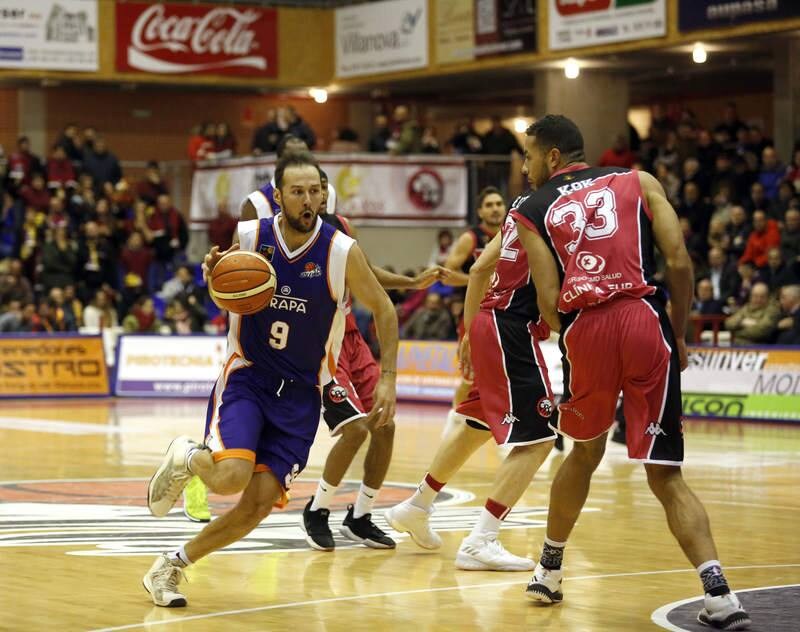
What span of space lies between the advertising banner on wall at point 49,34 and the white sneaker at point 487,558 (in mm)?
23863

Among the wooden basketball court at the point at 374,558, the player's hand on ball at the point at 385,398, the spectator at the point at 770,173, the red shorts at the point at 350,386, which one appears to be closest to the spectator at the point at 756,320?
the spectator at the point at 770,173

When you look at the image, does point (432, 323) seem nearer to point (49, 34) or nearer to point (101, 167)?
point (101, 167)

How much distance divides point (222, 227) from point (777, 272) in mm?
11124

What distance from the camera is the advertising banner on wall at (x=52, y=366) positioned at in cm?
2372

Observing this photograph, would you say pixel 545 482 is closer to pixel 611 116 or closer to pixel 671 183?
pixel 671 183

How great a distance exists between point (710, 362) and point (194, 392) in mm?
8004

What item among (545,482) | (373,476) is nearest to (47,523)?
(373,476)

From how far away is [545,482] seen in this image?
12875 mm

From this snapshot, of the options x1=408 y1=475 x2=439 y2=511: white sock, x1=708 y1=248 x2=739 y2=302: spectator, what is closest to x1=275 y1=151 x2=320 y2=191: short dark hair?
x1=408 y1=475 x2=439 y2=511: white sock

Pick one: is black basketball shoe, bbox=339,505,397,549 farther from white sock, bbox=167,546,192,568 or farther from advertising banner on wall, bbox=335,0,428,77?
advertising banner on wall, bbox=335,0,428,77

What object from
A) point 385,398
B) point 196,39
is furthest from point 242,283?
point 196,39

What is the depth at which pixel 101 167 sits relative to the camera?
30172mm

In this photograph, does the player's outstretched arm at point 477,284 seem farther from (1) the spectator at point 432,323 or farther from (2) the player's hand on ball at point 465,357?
(1) the spectator at point 432,323

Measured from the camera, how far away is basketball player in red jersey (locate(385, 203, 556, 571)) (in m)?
8.56
